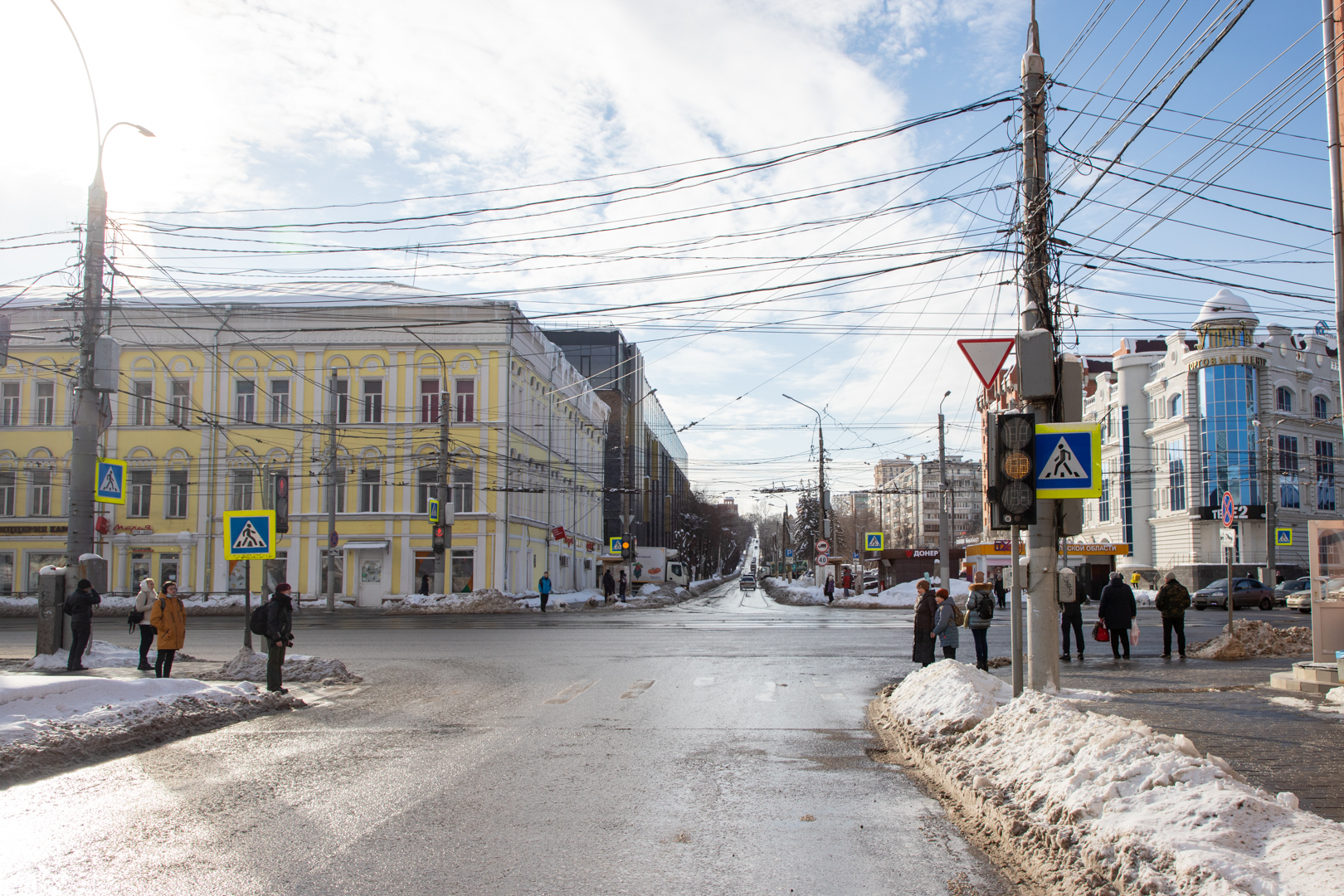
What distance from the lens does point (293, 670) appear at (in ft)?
53.9

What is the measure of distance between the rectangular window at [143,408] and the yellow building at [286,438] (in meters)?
Result: 0.08

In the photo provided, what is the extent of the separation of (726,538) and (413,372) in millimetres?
121696

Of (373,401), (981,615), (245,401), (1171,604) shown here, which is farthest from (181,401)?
(1171,604)

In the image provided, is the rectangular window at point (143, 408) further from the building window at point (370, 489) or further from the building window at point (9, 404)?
the building window at point (370, 489)

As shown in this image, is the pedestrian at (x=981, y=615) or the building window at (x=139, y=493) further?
the building window at (x=139, y=493)

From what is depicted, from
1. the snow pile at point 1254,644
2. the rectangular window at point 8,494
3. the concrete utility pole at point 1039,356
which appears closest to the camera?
the concrete utility pole at point 1039,356

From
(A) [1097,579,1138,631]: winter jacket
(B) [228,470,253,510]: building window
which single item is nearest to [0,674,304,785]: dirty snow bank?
(A) [1097,579,1138,631]: winter jacket

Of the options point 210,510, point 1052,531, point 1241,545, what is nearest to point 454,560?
point 210,510

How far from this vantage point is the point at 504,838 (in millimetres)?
6391

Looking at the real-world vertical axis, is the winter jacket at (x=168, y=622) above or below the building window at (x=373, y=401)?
below

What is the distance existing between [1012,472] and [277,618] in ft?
32.0

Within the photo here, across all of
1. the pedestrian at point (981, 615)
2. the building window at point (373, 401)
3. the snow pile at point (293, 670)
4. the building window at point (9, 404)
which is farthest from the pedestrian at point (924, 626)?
the building window at point (9, 404)

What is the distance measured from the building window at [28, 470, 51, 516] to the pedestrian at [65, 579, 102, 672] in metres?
37.4

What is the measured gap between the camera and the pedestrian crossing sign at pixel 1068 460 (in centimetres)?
1035
